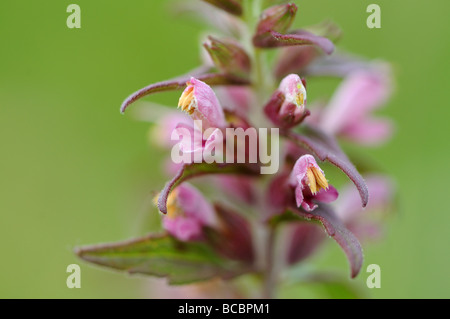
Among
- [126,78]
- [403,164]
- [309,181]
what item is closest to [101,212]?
[126,78]

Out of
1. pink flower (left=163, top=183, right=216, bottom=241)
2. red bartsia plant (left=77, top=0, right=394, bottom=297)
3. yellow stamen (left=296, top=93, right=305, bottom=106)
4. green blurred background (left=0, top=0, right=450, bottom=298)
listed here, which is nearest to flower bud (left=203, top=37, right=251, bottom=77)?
red bartsia plant (left=77, top=0, right=394, bottom=297)

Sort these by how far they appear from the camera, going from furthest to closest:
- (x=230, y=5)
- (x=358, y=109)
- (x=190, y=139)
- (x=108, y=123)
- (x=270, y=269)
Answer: (x=108, y=123)
(x=358, y=109)
(x=270, y=269)
(x=230, y=5)
(x=190, y=139)

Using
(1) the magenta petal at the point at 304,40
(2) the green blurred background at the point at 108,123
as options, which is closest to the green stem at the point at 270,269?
(1) the magenta petal at the point at 304,40

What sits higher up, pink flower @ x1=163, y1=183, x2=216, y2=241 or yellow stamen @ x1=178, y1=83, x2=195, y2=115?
yellow stamen @ x1=178, y1=83, x2=195, y2=115

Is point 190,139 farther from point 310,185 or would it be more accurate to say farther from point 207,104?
point 310,185

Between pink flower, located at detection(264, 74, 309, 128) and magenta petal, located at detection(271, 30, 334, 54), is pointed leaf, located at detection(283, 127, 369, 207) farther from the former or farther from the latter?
magenta petal, located at detection(271, 30, 334, 54)

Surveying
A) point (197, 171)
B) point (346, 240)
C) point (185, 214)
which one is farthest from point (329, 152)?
point (185, 214)
